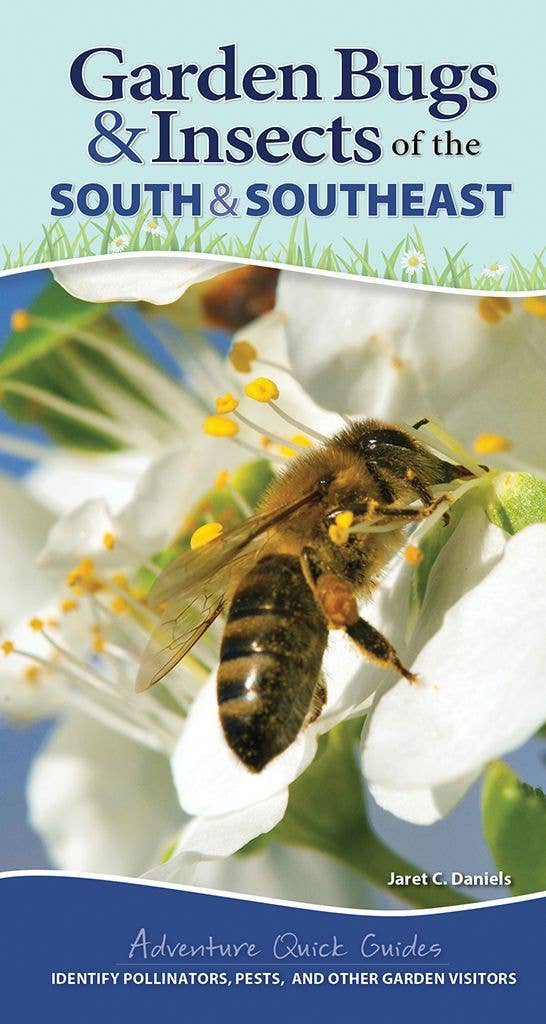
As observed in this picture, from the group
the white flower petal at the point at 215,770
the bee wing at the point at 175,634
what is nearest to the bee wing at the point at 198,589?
the bee wing at the point at 175,634

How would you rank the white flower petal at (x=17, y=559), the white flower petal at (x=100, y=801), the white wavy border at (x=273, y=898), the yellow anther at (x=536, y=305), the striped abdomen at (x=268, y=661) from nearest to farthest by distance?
the striped abdomen at (x=268, y=661) → the yellow anther at (x=536, y=305) → the white wavy border at (x=273, y=898) → the white flower petal at (x=100, y=801) → the white flower petal at (x=17, y=559)

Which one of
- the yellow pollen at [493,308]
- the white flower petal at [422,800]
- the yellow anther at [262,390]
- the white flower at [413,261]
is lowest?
the white flower petal at [422,800]

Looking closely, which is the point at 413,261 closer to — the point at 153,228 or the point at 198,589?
the point at 153,228

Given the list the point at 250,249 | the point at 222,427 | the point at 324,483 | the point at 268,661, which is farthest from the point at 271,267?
the point at 268,661

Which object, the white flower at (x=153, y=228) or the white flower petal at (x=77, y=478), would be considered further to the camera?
the white flower petal at (x=77, y=478)

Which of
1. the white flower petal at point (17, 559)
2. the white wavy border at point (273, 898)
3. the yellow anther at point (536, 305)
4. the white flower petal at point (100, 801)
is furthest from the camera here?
the white flower petal at point (17, 559)

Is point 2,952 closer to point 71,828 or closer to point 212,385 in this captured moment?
point 71,828

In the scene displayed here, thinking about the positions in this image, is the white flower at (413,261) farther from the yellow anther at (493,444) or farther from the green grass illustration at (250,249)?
the yellow anther at (493,444)
